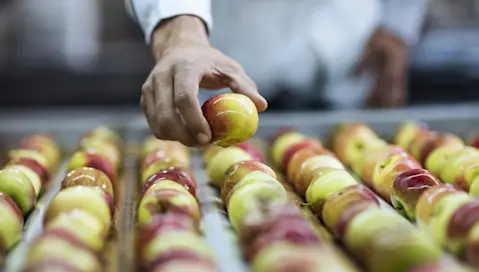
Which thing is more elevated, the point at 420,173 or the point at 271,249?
the point at 271,249

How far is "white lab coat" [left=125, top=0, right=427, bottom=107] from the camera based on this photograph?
3.32 m

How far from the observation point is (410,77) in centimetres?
402

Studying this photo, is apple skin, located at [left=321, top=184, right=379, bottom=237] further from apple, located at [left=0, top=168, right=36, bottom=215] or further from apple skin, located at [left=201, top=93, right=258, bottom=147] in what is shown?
apple, located at [left=0, top=168, right=36, bottom=215]

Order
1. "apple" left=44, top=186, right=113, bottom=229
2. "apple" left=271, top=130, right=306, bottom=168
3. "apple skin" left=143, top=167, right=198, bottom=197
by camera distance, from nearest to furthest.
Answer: "apple" left=44, top=186, right=113, bottom=229, "apple skin" left=143, top=167, right=198, bottom=197, "apple" left=271, top=130, right=306, bottom=168

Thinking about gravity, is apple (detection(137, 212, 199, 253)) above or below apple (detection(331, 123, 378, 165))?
above

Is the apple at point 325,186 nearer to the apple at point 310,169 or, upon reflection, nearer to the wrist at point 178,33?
the apple at point 310,169

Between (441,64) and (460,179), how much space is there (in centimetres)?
251

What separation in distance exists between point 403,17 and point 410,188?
197 cm

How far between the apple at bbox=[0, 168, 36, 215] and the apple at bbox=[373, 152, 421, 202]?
0.87 metres

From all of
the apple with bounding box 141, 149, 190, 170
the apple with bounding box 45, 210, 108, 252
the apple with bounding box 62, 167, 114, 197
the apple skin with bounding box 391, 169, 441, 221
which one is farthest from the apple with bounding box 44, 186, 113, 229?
the apple skin with bounding box 391, 169, 441, 221

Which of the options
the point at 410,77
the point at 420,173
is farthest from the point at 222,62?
the point at 410,77

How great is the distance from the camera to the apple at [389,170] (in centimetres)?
172

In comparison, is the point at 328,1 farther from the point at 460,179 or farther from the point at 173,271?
the point at 173,271

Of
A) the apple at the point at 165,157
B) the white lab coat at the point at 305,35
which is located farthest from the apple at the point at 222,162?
the white lab coat at the point at 305,35
